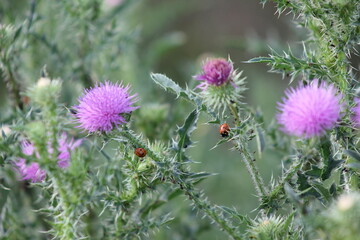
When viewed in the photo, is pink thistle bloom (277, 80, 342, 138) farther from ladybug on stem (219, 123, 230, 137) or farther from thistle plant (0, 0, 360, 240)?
ladybug on stem (219, 123, 230, 137)

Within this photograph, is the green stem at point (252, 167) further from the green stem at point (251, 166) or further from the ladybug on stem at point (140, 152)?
the ladybug on stem at point (140, 152)

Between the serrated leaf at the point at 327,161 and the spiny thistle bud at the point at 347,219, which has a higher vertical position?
the serrated leaf at the point at 327,161

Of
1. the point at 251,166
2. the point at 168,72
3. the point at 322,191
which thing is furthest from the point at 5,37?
the point at 168,72

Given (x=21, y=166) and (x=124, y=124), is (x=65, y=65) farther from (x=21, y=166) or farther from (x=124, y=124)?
(x=124, y=124)

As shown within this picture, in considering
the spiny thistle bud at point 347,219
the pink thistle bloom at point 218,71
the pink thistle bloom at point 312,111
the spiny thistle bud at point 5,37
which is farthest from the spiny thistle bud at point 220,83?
the spiny thistle bud at point 5,37

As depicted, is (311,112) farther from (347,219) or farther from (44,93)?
(44,93)

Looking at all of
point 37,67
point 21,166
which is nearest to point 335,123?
point 21,166

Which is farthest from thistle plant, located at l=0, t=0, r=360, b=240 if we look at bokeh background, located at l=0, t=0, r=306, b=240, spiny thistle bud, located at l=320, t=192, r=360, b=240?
bokeh background, located at l=0, t=0, r=306, b=240
